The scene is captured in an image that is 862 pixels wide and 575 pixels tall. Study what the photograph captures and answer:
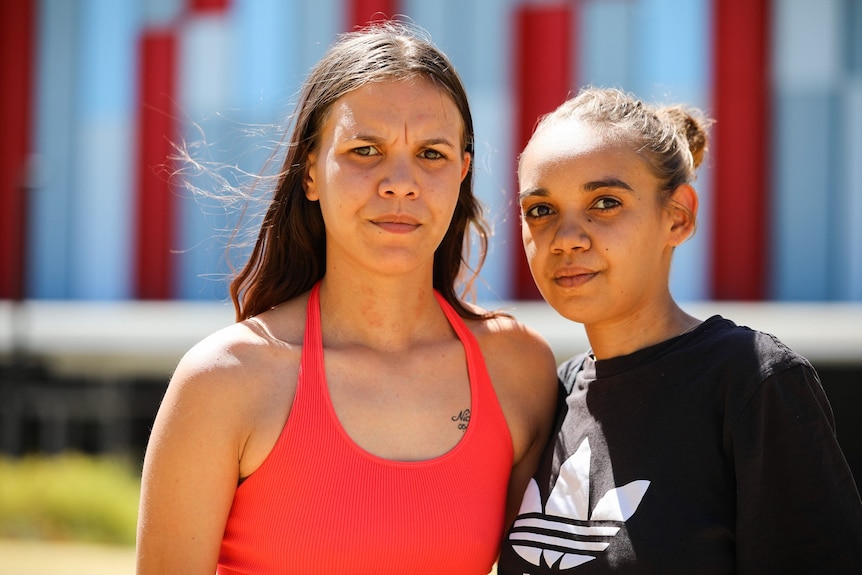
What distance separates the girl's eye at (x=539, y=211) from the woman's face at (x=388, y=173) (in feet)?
0.54

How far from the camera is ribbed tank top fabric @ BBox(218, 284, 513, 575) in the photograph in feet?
6.72

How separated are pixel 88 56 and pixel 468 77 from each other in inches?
130

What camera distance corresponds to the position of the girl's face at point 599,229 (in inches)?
84.6

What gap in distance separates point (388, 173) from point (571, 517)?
0.77 metres

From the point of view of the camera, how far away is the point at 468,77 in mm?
7336

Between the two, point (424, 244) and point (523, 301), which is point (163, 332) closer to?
point (523, 301)

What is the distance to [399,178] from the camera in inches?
84.4

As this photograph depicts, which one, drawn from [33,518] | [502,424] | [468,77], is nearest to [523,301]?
[468,77]

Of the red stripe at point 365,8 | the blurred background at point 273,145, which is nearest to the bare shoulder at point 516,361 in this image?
the blurred background at point 273,145

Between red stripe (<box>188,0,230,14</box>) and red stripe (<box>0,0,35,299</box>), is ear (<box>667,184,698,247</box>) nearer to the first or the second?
red stripe (<box>188,0,230,14</box>)

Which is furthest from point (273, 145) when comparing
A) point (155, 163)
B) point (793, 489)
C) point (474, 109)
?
point (793, 489)

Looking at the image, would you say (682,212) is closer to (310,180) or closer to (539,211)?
(539,211)

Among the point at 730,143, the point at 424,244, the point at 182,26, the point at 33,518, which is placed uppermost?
the point at 182,26

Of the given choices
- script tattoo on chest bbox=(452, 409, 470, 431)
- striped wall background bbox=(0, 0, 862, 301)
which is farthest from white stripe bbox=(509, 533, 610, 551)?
striped wall background bbox=(0, 0, 862, 301)
